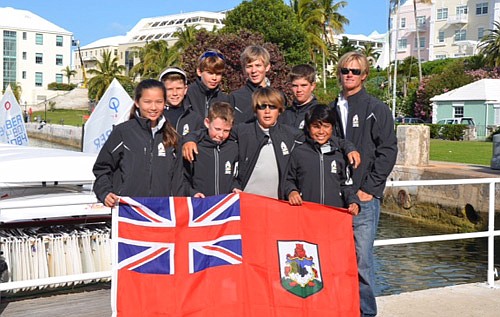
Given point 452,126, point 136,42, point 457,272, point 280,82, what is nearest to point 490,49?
point 452,126

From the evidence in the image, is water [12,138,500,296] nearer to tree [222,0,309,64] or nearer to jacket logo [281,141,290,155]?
jacket logo [281,141,290,155]

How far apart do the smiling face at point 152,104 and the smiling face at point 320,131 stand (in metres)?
1.17

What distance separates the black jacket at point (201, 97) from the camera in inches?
229

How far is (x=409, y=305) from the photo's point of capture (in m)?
6.13

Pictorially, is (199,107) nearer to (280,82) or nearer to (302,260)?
(302,260)

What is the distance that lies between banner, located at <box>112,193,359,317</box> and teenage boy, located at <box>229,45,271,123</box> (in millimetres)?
961

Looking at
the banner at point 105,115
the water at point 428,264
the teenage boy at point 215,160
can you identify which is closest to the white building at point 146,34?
the water at point 428,264

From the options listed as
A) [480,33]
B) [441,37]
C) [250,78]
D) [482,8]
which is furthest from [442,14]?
[250,78]

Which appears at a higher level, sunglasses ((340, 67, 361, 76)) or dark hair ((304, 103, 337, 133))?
sunglasses ((340, 67, 361, 76))

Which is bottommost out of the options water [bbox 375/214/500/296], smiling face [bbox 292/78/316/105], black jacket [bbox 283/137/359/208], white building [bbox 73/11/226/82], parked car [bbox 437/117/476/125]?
water [bbox 375/214/500/296]

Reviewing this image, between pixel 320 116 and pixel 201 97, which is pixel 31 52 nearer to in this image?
pixel 201 97

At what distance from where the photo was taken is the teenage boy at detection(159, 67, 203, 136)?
548cm

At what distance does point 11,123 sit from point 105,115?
7277 millimetres

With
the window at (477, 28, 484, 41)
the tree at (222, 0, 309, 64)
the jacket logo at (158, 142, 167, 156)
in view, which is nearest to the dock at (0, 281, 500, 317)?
the jacket logo at (158, 142, 167, 156)
